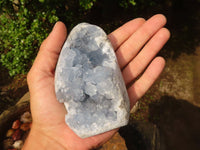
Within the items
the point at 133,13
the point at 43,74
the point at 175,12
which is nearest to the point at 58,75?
the point at 43,74


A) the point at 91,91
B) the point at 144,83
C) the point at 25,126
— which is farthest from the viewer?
the point at 25,126

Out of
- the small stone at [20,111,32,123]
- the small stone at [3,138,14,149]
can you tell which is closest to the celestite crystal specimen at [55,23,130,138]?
the small stone at [20,111,32,123]

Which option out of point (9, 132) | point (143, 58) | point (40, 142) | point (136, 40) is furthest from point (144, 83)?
point (9, 132)

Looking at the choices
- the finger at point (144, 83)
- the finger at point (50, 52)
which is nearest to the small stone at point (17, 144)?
the finger at point (50, 52)

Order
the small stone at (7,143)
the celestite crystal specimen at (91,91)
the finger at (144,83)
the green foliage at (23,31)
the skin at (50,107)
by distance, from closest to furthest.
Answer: the celestite crystal specimen at (91,91), the skin at (50,107), the finger at (144,83), the green foliage at (23,31), the small stone at (7,143)

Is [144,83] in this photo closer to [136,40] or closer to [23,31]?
[136,40]

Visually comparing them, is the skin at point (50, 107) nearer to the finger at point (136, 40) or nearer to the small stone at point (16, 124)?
the finger at point (136, 40)

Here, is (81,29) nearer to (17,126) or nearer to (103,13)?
(17,126)
